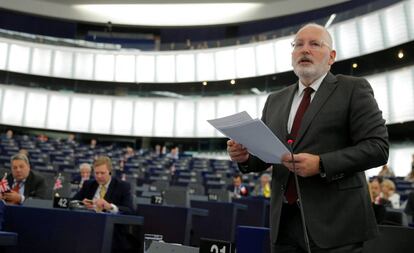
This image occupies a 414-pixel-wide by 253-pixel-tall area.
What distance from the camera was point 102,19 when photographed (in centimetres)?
3192

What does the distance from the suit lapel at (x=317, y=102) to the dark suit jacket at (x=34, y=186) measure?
4521 millimetres

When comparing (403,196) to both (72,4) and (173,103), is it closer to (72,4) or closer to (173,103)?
(173,103)

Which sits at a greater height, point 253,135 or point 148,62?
point 148,62

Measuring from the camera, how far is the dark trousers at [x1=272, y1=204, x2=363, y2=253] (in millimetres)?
2135

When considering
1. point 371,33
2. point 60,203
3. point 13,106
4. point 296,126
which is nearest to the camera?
point 296,126

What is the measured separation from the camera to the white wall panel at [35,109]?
28828 mm

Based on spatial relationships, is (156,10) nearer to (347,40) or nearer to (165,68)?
(165,68)

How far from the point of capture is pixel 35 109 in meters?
28.9

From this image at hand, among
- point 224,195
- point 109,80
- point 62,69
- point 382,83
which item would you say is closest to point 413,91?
point 382,83

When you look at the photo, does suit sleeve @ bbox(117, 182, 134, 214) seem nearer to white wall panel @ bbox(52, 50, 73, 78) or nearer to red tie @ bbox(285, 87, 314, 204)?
red tie @ bbox(285, 87, 314, 204)

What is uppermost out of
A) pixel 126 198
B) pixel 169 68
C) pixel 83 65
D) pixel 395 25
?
pixel 83 65

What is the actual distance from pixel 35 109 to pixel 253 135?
2855 centimetres

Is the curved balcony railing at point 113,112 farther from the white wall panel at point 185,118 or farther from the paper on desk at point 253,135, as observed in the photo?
the paper on desk at point 253,135

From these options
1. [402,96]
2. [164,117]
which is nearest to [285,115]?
[402,96]
